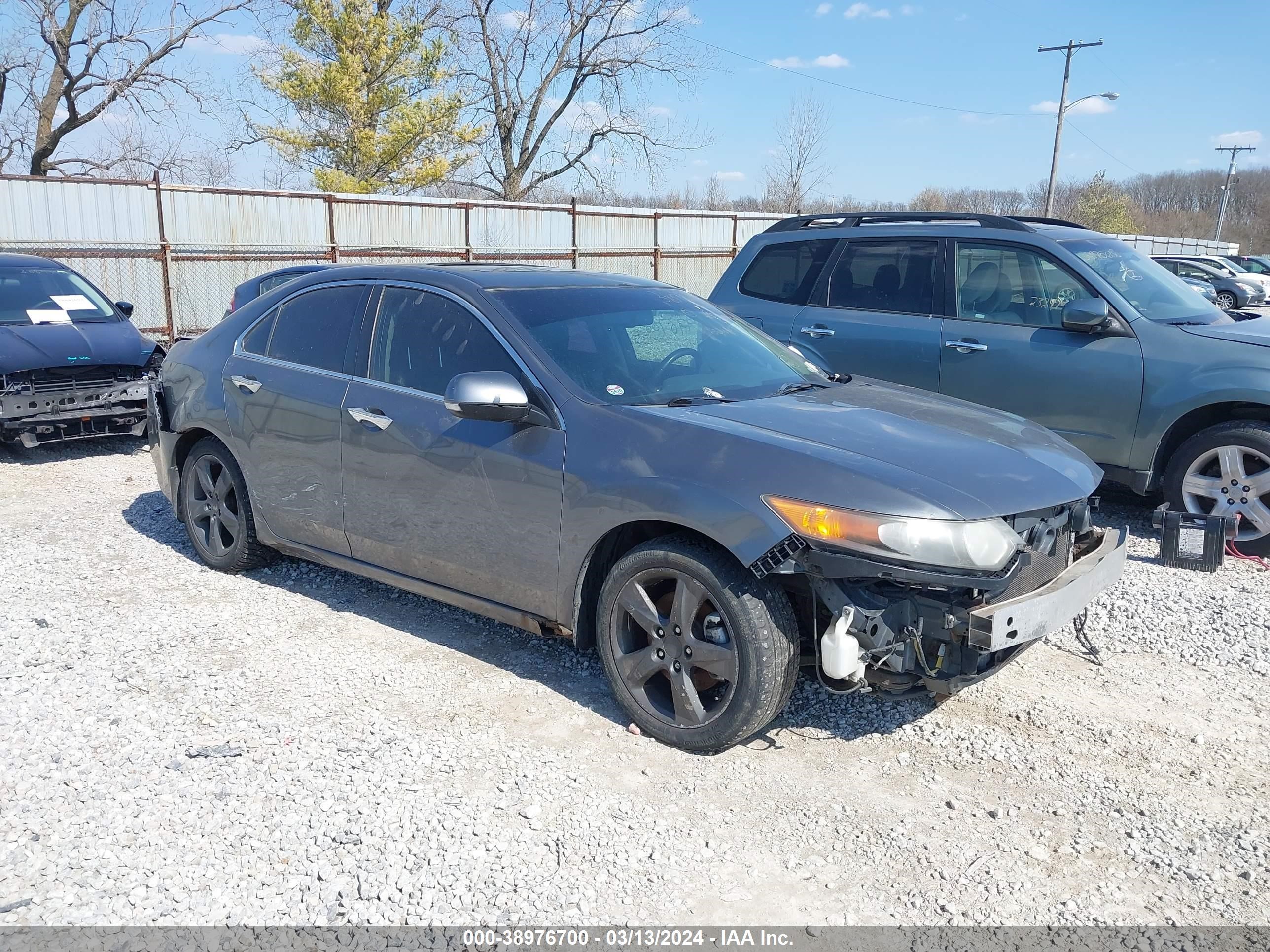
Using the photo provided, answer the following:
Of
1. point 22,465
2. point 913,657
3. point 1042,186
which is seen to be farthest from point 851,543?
point 1042,186

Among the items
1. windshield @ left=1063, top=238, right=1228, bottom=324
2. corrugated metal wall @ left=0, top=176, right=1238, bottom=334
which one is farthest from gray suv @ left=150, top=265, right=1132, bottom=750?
corrugated metal wall @ left=0, top=176, right=1238, bottom=334

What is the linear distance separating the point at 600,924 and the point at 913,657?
4.38 feet

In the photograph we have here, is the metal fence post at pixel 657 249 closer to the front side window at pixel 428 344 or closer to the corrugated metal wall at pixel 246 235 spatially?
the corrugated metal wall at pixel 246 235

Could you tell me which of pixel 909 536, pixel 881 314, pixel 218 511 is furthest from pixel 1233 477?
pixel 218 511

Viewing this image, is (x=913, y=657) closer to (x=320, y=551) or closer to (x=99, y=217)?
(x=320, y=551)

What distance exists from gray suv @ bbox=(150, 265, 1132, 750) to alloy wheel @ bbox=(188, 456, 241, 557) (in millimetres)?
90

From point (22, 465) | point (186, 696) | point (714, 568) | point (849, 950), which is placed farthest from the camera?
point (22, 465)

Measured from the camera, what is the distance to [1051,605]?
11.2 ft

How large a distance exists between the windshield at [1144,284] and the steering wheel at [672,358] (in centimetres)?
355

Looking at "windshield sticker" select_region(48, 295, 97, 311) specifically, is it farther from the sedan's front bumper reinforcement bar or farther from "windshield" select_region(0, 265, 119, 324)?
the sedan's front bumper reinforcement bar

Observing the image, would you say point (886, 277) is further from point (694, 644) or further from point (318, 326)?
point (694, 644)

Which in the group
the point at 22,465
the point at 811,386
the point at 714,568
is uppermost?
the point at 811,386

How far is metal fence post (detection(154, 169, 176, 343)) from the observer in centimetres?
1484

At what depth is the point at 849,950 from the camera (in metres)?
2.69
